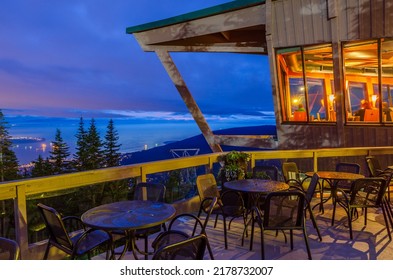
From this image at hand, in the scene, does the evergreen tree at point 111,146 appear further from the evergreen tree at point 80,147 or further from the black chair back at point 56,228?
the black chair back at point 56,228

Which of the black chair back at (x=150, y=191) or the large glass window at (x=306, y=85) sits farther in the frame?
the large glass window at (x=306, y=85)

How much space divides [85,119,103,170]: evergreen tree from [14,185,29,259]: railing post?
155ft

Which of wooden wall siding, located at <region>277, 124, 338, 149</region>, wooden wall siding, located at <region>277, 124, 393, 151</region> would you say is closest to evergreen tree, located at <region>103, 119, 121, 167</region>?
wooden wall siding, located at <region>277, 124, 338, 149</region>

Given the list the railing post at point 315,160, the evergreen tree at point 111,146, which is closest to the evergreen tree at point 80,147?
the evergreen tree at point 111,146

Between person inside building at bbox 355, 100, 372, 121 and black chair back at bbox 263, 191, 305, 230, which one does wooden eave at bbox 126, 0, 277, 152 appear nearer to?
person inside building at bbox 355, 100, 372, 121

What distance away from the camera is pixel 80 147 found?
50.7 m

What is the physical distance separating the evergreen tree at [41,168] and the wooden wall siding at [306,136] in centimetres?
4089

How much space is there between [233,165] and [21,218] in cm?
394

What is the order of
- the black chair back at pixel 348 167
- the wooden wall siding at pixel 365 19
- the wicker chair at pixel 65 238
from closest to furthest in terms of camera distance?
the wicker chair at pixel 65 238
the black chair back at pixel 348 167
the wooden wall siding at pixel 365 19

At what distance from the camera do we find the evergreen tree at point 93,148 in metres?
49.5

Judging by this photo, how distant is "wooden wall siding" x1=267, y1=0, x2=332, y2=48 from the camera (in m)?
10.4

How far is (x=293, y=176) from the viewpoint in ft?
22.0

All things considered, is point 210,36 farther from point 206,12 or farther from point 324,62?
point 324,62
